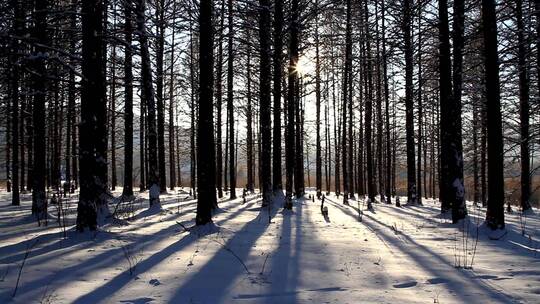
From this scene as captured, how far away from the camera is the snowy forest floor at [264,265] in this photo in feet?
16.4

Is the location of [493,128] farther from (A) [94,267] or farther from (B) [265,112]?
(A) [94,267]

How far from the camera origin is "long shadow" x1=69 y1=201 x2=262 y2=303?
4797 mm

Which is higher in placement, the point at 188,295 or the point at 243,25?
the point at 243,25

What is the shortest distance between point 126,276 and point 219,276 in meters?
Answer: 1.16

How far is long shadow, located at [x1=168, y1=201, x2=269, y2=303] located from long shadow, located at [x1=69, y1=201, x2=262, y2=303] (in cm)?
71

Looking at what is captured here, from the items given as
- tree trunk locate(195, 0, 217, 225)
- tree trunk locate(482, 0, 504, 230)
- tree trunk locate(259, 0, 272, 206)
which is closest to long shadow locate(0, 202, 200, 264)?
tree trunk locate(195, 0, 217, 225)

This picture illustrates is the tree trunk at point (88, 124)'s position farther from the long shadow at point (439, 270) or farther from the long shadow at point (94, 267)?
the long shadow at point (439, 270)

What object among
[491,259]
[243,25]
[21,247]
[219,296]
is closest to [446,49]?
[243,25]

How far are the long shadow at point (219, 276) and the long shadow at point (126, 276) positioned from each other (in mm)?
709

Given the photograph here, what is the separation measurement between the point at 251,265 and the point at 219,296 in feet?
5.04

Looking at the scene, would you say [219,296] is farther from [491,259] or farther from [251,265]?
[491,259]

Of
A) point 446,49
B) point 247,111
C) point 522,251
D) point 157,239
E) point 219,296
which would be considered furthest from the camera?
point 247,111

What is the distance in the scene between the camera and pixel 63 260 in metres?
6.46

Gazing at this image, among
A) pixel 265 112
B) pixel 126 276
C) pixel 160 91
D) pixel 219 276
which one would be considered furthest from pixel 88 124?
pixel 160 91
